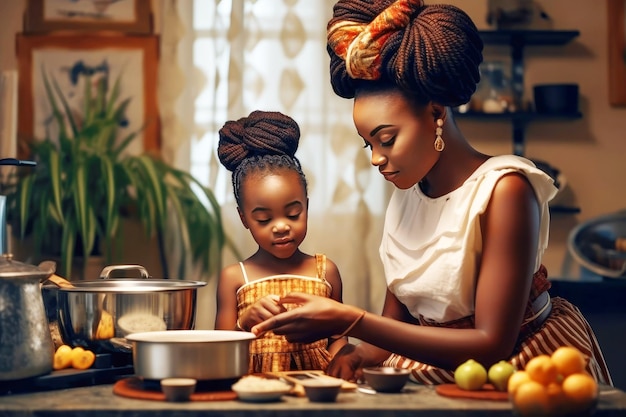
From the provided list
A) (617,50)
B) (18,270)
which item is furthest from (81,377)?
(617,50)

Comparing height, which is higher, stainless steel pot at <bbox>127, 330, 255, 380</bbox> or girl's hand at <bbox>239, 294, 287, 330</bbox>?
girl's hand at <bbox>239, 294, 287, 330</bbox>

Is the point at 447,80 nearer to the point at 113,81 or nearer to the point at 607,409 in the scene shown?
the point at 607,409

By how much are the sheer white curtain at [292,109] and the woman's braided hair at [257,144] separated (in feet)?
5.71

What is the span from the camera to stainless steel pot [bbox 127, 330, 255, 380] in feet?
4.11

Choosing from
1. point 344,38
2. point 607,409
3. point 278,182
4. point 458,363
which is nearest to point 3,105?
point 278,182

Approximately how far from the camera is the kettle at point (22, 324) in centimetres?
130

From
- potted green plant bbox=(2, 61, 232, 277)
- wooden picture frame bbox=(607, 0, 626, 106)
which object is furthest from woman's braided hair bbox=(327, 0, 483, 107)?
wooden picture frame bbox=(607, 0, 626, 106)

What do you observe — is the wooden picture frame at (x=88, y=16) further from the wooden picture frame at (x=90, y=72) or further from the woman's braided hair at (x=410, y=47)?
the woman's braided hair at (x=410, y=47)

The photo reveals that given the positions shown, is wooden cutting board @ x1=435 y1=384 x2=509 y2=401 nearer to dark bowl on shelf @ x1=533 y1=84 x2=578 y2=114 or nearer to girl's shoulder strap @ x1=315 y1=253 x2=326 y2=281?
girl's shoulder strap @ x1=315 y1=253 x2=326 y2=281

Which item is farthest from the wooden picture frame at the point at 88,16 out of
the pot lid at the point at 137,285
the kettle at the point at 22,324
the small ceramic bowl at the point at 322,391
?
the small ceramic bowl at the point at 322,391

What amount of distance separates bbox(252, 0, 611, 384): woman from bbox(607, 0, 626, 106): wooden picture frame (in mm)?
2452

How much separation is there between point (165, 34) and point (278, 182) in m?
2.13

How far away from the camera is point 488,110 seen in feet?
12.4

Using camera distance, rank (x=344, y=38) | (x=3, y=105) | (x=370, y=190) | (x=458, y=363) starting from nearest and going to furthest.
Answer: (x=458, y=363) < (x=344, y=38) < (x=3, y=105) < (x=370, y=190)
